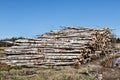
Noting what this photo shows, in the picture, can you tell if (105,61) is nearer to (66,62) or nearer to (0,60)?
(66,62)

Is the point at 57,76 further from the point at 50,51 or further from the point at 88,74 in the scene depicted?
the point at 50,51

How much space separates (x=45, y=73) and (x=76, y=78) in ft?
5.76

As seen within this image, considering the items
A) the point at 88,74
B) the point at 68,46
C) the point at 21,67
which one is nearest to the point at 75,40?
the point at 68,46

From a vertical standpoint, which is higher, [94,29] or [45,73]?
[94,29]

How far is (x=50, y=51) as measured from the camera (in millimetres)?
20297

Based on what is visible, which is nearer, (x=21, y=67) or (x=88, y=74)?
(x=88, y=74)

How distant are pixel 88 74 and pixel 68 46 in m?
4.52

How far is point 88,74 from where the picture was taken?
16219 millimetres

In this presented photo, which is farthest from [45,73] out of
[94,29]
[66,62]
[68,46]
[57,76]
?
[94,29]

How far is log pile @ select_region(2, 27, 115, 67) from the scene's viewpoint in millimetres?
19672

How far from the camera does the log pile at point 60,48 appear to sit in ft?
64.5

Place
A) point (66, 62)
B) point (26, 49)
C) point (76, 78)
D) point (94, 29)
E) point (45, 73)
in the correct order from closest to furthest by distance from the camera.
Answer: point (76, 78)
point (45, 73)
point (66, 62)
point (26, 49)
point (94, 29)

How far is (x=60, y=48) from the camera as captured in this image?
Result: 20547mm

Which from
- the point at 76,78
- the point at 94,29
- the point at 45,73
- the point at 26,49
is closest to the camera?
the point at 76,78
